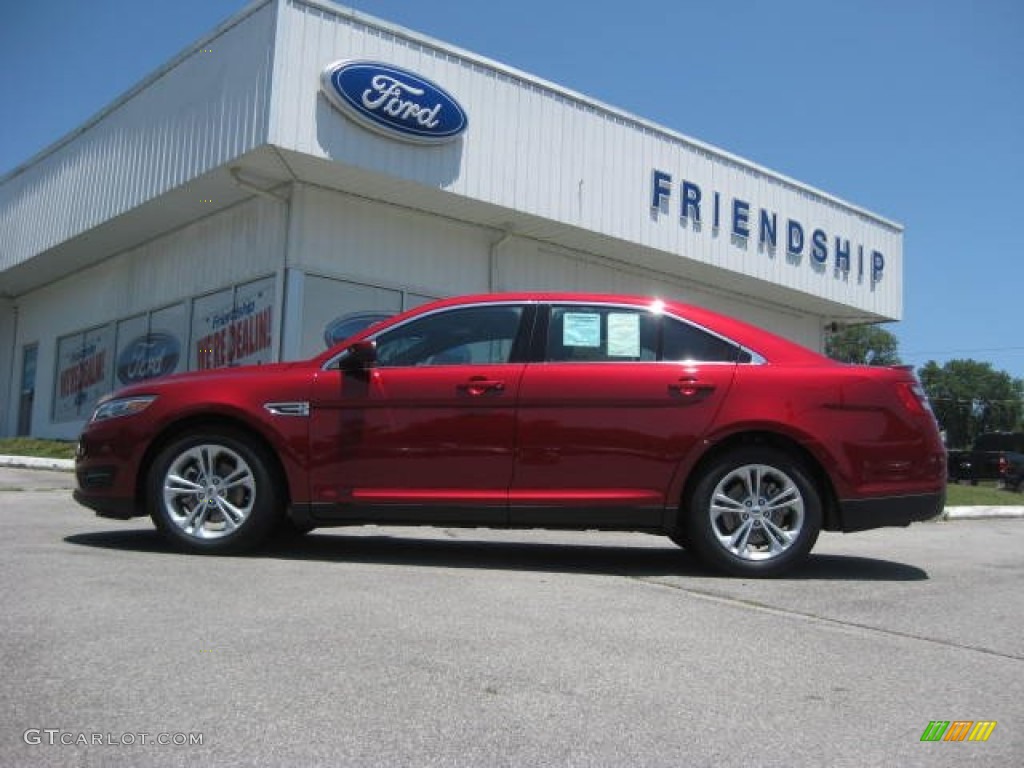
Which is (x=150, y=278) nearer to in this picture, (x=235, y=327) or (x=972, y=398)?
(x=235, y=327)

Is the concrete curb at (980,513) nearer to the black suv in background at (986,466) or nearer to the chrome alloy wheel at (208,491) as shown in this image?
the chrome alloy wheel at (208,491)

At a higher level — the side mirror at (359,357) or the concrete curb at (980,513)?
the side mirror at (359,357)

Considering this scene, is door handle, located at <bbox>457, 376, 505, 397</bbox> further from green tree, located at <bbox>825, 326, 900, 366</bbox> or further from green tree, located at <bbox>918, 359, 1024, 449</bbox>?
green tree, located at <bbox>918, 359, 1024, 449</bbox>

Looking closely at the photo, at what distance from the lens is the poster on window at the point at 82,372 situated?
19141mm

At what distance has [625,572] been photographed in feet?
18.2

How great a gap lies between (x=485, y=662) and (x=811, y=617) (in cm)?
180

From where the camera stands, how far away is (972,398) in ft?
266

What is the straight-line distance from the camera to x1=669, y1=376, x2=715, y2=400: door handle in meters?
5.44

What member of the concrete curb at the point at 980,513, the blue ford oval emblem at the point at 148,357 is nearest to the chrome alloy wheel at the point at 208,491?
the concrete curb at the point at 980,513

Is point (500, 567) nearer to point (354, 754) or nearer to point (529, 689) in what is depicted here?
point (529, 689)

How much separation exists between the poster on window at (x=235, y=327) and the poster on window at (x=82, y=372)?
3.72 m

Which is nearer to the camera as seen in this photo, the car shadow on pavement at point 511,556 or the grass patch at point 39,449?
the car shadow on pavement at point 511,556

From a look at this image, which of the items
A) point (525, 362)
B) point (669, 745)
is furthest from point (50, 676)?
point (525, 362)

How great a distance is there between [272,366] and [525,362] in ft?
5.19
